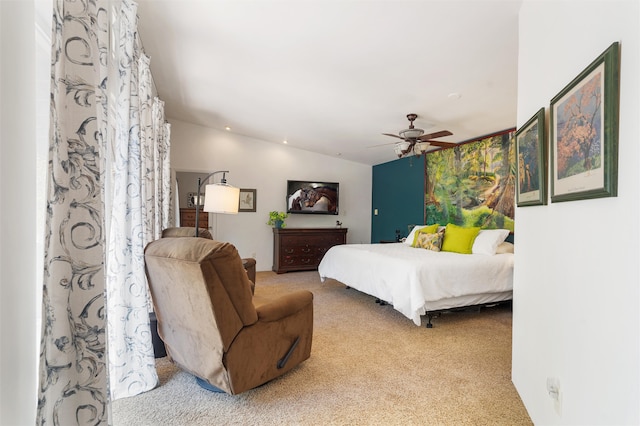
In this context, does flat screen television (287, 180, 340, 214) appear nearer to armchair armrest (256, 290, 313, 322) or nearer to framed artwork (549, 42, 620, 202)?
armchair armrest (256, 290, 313, 322)

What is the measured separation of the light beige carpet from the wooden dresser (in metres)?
3.08

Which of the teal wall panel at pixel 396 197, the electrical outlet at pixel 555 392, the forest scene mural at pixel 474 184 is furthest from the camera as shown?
the teal wall panel at pixel 396 197

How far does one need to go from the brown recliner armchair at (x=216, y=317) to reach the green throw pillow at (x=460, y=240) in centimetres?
279

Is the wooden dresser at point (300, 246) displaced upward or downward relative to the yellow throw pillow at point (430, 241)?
downward

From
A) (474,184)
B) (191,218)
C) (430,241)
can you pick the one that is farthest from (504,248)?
(191,218)

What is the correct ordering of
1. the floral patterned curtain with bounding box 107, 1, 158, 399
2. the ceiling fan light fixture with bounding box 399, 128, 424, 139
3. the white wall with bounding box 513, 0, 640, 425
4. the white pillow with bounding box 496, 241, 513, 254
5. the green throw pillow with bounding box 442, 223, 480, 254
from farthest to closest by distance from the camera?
1. the green throw pillow with bounding box 442, 223, 480, 254
2. the white pillow with bounding box 496, 241, 513, 254
3. the ceiling fan light fixture with bounding box 399, 128, 424, 139
4. the floral patterned curtain with bounding box 107, 1, 158, 399
5. the white wall with bounding box 513, 0, 640, 425

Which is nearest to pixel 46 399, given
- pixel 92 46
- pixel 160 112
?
pixel 92 46

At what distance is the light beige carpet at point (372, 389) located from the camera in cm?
180

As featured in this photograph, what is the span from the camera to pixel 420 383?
2168mm

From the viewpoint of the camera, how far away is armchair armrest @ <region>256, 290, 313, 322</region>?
6.61 ft

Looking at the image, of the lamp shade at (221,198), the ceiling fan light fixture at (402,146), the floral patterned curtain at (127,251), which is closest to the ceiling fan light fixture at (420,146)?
the ceiling fan light fixture at (402,146)

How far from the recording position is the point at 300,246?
631 cm

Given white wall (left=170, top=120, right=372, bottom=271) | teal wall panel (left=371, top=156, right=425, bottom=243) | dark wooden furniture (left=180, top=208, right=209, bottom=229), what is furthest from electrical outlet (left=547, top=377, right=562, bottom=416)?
dark wooden furniture (left=180, top=208, right=209, bottom=229)

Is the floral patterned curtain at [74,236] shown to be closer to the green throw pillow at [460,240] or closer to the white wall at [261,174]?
the green throw pillow at [460,240]
